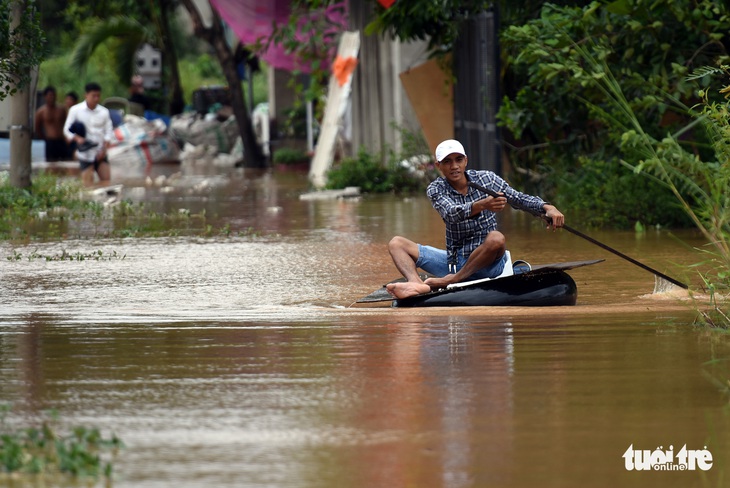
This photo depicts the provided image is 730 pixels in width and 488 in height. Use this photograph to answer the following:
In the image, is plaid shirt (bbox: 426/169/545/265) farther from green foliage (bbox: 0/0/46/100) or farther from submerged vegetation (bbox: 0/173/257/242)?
green foliage (bbox: 0/0/46/100)

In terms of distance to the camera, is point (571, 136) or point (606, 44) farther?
point (571, 136)

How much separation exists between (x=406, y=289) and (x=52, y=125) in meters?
24.6

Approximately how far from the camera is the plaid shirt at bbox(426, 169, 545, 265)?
834cm

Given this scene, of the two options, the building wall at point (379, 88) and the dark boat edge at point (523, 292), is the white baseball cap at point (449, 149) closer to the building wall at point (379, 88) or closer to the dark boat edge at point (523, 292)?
the dark boat edge at point (523, 292)

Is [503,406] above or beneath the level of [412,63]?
beneath

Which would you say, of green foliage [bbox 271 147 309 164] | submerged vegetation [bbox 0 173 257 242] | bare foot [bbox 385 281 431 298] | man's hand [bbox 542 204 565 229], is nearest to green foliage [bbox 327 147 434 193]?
submerged vegetation [bbox 0 173 257 242]

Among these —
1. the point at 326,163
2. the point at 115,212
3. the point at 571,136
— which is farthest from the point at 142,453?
the point at 326,163

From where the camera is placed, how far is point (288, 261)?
1091 cm

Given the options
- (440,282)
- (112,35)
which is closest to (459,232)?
(440,282)

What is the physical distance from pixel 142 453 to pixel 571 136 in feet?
32.6

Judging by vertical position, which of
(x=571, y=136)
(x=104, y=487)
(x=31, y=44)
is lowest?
(x=104, y=487)

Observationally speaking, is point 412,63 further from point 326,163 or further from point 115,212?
point 115,212

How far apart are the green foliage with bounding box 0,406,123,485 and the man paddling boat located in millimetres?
3626

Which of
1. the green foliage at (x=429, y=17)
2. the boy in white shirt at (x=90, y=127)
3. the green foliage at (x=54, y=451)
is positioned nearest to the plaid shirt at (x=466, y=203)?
the green foliage at (x=54, y=451)
